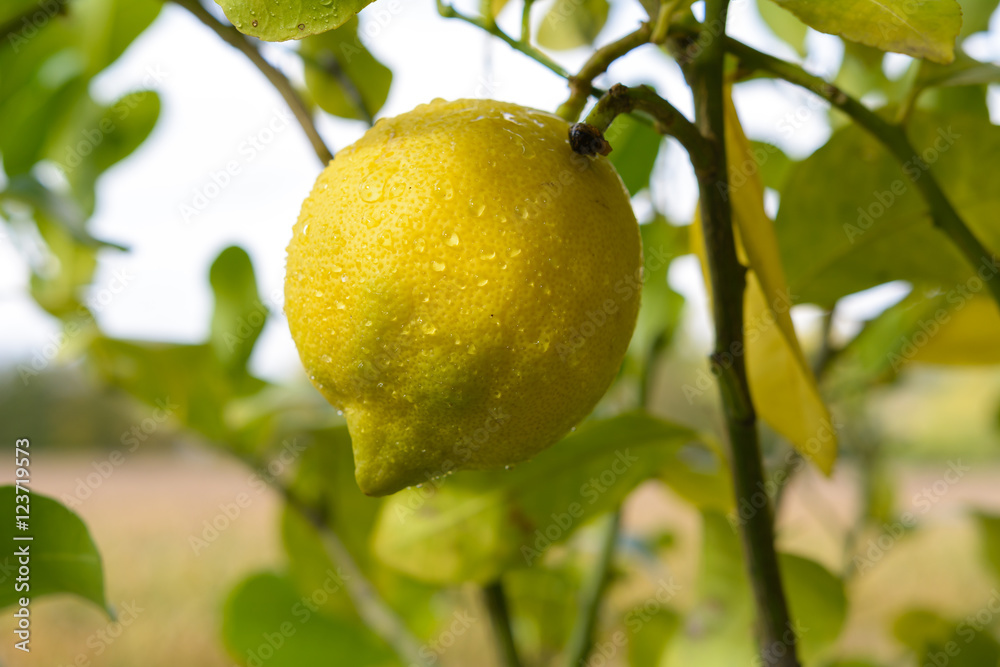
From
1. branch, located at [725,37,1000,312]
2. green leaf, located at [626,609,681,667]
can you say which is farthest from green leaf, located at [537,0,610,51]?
green leaf, located at [626,609,681,667]

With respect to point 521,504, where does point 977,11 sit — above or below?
above

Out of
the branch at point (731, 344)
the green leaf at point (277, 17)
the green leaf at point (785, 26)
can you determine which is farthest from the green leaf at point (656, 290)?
the green leaf at point (277, 17)

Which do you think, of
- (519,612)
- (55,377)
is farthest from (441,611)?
(55,377)

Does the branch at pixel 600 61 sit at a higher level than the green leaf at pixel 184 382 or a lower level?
higher

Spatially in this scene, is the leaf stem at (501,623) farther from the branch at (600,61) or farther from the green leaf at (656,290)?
the branch at (600,61)

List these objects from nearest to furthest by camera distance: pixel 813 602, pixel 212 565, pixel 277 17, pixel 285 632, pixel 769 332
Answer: pixel 277 17 < pixel 769 332 < pixel 813 602 < pixel 285 632 < pixel 212 565

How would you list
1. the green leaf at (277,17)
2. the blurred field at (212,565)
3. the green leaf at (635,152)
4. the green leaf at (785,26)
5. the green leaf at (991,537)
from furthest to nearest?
the blurred field at (212,565), the green leaf at (991,537), the green leaf at (785,26), the green leaf at (635,152), the green leaf at (277,17)

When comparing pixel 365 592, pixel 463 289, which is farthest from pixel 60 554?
pixel 365 592

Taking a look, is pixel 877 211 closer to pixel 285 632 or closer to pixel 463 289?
pixel 463 289
